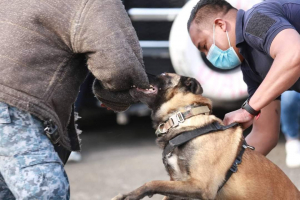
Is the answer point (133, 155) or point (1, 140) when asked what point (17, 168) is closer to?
point (1, 140)

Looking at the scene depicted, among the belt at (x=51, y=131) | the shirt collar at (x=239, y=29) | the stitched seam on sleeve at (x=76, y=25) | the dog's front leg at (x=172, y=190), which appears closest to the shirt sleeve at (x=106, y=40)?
the stitched seam on sleeve at (x=76, y=25)

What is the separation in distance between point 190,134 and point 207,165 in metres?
0.21

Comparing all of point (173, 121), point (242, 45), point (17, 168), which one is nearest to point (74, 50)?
point (17, 168)

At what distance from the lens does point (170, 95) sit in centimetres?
331

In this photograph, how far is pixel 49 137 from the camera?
2.49 metres

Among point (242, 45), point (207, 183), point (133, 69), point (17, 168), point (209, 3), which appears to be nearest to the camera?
point (17, 168)

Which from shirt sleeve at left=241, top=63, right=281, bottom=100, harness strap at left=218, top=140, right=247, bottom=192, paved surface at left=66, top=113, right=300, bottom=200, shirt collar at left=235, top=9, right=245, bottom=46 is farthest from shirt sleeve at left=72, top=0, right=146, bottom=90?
paved surface at left=66, top=113, right=300, bottom=200

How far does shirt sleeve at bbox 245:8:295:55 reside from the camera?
8.91 feet

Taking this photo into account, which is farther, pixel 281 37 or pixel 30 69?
pixel 281 37

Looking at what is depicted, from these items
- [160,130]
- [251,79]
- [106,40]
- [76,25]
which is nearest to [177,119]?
[160,130]

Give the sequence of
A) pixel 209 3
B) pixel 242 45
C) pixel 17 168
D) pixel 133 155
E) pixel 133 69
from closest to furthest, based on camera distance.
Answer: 1. pixel 17 168
2. pixel 133 69
3. pixel 242 45
4. pixel 209 3
5. pixel 133 155

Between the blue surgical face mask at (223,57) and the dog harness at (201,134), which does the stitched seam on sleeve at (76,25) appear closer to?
the dog harness at (201,134)

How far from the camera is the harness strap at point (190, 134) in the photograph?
298 cm

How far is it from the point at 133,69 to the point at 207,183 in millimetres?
805
